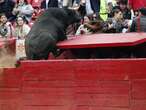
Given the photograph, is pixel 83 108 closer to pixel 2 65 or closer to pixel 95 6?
pixel 2 65

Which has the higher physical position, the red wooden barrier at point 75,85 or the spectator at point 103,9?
the red wooden barrier at point 75,85

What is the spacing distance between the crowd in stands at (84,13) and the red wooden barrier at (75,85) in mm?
3501

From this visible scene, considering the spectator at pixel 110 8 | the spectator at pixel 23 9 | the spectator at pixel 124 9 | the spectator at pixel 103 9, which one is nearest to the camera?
the spectator at pixel 124 9

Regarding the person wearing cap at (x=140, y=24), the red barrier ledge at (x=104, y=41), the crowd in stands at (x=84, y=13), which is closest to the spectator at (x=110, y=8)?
the crowd in stands at (x=84, y=13)

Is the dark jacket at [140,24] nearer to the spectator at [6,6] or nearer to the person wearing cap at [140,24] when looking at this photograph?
the person wearing cap at [140,24]

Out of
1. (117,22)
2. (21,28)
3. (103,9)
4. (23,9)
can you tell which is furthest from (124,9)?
(23,9)

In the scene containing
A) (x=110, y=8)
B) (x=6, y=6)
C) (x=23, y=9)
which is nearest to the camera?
(x=110, y=8)

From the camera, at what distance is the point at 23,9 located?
1491 centimetres

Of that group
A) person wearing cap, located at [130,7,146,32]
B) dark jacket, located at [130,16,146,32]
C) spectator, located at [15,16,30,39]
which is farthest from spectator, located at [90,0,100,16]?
dark jacket, located at [130,16,146,32]

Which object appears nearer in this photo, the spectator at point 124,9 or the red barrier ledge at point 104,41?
the red barrier ledge at point 104,41

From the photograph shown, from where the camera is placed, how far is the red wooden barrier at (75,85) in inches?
204

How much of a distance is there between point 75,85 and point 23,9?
9.62 metres

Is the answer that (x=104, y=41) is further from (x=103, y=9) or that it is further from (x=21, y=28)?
(x=103, y=9)

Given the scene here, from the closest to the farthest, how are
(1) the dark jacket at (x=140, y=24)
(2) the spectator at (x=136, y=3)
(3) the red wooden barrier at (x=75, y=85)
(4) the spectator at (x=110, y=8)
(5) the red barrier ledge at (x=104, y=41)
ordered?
(3) the red wooden barrier at (x=75, y=85), (5) the red barrier ledge at (x=104, y=41), (1) the dark jacket at (x=140, y=24), (4) the spectator at (x=110, y=8), (2) the spectator at (x=136, y=3)
